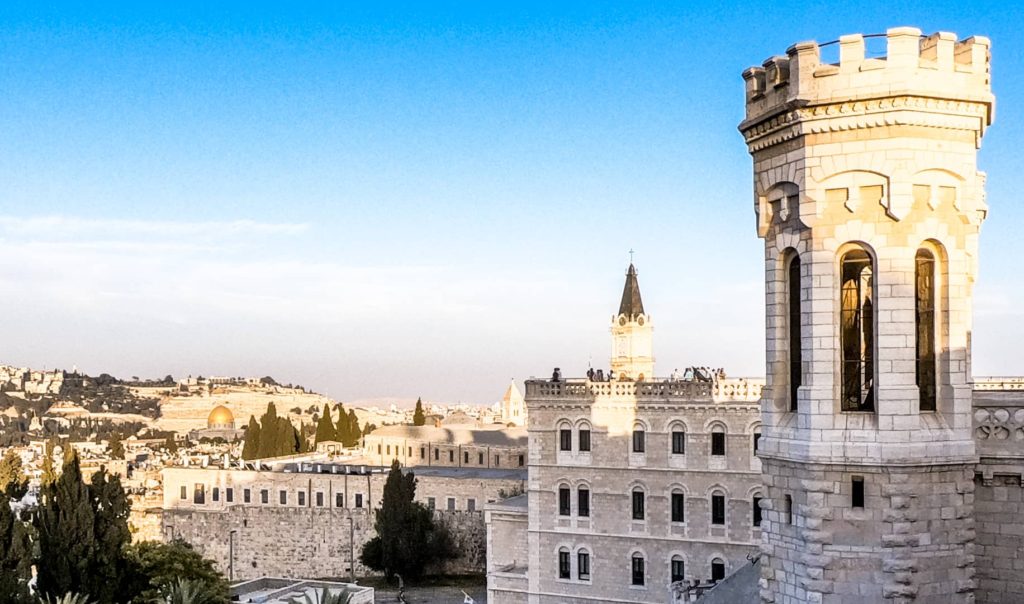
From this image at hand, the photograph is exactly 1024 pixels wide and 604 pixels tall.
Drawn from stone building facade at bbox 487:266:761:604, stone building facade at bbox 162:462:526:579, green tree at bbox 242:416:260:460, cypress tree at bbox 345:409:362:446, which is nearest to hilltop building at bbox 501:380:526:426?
cypress tree at bbox 345:409:362:446

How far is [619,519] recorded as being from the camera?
35.6 m

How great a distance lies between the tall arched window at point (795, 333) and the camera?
1052 centimetres

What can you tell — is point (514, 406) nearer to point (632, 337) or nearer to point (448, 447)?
point (448, 447)

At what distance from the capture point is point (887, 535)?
9562 mm

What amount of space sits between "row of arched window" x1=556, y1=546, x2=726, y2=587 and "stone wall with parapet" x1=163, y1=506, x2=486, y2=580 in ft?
55.5

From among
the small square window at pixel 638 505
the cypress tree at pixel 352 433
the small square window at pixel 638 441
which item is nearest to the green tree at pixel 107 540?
the small square window at pixel 638 505

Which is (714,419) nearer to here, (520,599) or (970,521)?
(520,599)

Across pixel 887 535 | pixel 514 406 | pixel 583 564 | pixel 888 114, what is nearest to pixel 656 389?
pixel 583 564

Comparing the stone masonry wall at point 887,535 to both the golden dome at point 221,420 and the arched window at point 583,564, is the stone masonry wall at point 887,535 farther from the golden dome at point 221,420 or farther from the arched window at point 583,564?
the golden dome at point 221,420

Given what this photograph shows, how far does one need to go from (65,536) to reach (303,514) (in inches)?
1088

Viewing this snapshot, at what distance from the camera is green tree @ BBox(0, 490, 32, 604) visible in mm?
23922

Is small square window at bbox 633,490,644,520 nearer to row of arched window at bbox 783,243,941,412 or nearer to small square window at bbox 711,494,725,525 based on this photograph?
small square window at bbox 711,494,725,525

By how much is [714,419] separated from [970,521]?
80.7ft

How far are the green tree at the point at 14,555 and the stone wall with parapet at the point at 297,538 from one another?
97.5 feet
